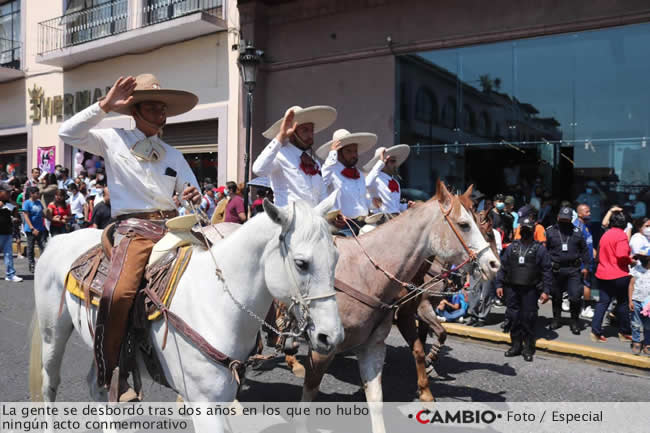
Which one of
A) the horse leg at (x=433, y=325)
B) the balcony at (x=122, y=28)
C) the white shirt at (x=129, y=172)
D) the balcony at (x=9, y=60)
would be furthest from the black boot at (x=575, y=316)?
the balcony at (x=9, y=60)

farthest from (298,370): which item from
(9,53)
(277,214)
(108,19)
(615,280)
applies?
(9,53)

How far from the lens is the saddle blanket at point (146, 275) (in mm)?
2938

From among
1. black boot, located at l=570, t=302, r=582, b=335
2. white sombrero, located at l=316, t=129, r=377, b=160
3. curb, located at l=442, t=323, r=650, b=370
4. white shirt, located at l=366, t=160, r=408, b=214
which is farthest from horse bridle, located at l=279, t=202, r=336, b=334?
black boot, located at l=570, t=302, r=582, b=335

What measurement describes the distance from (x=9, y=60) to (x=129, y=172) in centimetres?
2162

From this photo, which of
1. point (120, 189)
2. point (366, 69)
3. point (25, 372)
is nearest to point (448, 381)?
point (120, 189)

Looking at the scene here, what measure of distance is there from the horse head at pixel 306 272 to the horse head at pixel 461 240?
6.36 ft

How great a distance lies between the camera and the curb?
253 inches

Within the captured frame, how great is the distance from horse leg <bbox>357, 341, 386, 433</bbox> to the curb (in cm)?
396

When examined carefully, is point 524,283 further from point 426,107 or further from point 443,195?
point 426,107

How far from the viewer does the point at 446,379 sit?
19.2 ft

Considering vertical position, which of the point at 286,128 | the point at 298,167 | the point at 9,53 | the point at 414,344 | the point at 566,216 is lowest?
the point at 414,344

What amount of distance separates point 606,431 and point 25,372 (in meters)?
5.82

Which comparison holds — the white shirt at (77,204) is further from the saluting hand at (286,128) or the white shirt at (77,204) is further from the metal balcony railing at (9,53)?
the saluting hand at (286,128)

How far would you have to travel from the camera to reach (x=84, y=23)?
695 inches
